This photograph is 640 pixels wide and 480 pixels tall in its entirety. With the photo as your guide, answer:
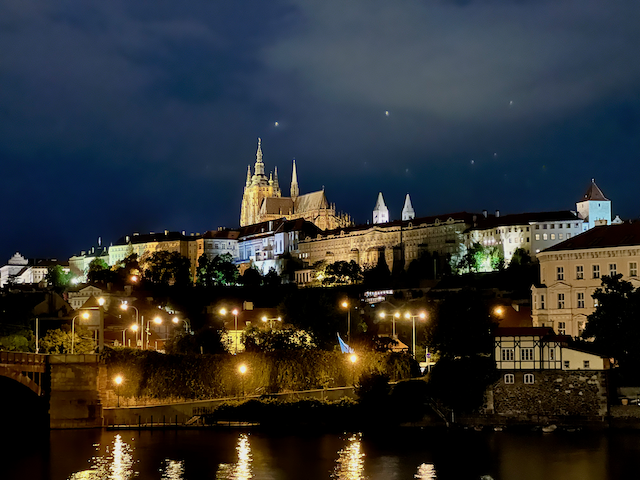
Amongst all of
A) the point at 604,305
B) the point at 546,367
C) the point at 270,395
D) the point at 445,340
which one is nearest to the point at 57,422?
the point at 270,395

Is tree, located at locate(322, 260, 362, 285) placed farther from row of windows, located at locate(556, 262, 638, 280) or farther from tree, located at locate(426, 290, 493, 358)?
tree, located at locate(426, 290, 493, 358)

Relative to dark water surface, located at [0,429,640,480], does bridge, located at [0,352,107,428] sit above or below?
above

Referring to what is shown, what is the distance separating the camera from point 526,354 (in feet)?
170

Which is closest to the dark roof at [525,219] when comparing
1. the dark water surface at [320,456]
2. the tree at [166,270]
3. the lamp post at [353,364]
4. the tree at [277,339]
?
the tree at [166,270]

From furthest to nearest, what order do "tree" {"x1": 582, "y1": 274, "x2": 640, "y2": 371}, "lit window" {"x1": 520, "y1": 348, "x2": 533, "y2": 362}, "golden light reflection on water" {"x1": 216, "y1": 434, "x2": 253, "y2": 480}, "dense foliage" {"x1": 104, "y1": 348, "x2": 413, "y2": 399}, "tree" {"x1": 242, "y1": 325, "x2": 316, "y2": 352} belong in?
1. "tree" {"x1": 242, "y1": 325, "x2": 316, "y2": 352}
2. "dense foliage" {"x1": 104, "y1": 348, "x2": 413, "y2": 399}
3. "tree" {"x1": 582, "y1": 274, "x2": 640, "y2": 371}
4. "lit window" {"x1": 520, "y1": 348, "x2": 533, "y2": 362}
5. "golden light reflection on water" {"x1": 216, "y1": 434, "x2": 253, "y2": 480}

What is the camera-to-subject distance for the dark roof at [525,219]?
14075 cm

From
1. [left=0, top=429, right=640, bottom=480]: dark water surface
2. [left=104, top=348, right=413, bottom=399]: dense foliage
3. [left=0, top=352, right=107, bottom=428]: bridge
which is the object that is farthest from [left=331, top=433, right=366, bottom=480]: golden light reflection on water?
[left=0, top=352, right=107, bottom=428]: bridge

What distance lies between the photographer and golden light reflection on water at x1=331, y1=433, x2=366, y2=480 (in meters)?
40.5

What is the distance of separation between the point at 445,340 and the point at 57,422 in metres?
22.0

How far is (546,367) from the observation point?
5131cm

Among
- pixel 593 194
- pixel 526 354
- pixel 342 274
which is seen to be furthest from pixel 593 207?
pixel 526 354

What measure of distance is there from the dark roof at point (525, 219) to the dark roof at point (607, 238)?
7049cm

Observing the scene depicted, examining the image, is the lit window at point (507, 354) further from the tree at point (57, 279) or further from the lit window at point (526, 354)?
the tree at point (57, 279)

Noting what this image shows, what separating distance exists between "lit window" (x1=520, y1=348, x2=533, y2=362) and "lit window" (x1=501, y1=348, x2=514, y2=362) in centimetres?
53
